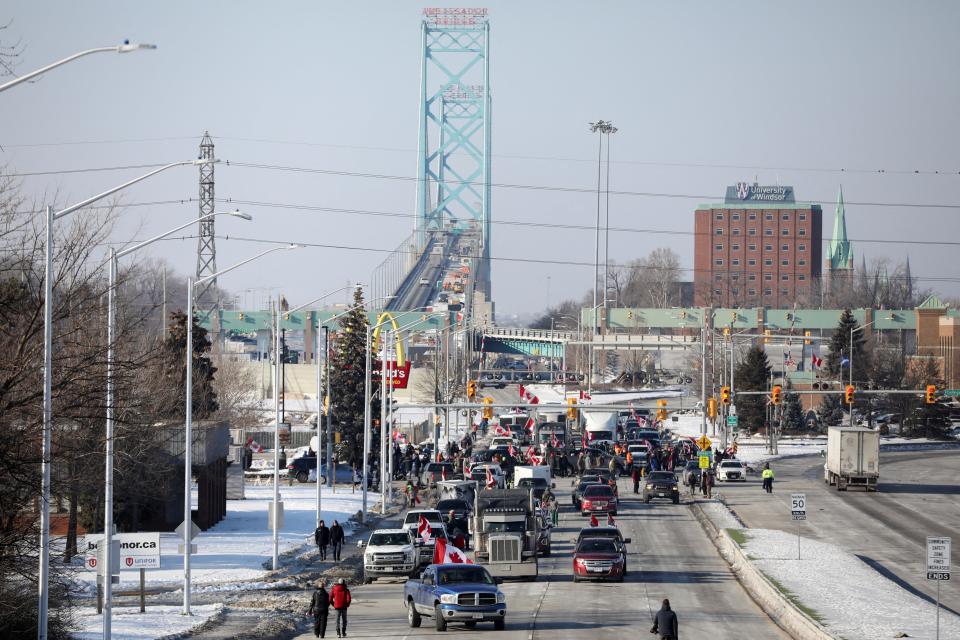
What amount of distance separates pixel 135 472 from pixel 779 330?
132095 mm

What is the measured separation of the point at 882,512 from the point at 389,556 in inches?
1119

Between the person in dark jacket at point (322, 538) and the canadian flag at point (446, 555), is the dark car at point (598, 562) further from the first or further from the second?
the person in dark jacket at point (322, 538)

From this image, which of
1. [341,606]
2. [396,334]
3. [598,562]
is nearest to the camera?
[341,606]

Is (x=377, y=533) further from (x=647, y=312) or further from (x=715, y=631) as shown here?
(x=647, y=312)

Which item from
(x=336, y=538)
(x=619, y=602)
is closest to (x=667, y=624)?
(x=619, y=602)

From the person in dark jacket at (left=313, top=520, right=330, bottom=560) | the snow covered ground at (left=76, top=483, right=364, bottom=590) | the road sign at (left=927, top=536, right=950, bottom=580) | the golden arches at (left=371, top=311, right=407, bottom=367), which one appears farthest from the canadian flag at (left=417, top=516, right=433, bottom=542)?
the golden arches at (left=371, top=311, right=407, bottom=367)

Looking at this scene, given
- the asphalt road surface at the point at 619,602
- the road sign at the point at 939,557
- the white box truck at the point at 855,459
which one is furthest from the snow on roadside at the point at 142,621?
the white box truck at the point at 855,459

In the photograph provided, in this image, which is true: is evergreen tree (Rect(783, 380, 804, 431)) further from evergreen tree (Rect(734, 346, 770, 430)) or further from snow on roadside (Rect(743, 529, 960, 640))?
snow on roadside (Rect(743, 529, 960, 640))

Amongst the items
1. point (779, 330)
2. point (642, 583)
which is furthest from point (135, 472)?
point (779, 330)

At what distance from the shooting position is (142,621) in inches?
1215

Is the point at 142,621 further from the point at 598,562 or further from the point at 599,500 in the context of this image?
the point at 599,500

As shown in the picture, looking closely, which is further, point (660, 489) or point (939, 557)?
point (660, 489)

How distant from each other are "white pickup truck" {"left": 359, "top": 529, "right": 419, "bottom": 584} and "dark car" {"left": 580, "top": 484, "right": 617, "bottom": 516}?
55.0ft

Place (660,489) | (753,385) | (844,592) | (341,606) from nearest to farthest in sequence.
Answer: (341,606)
(844,592)
(660,489)
(753,385)
